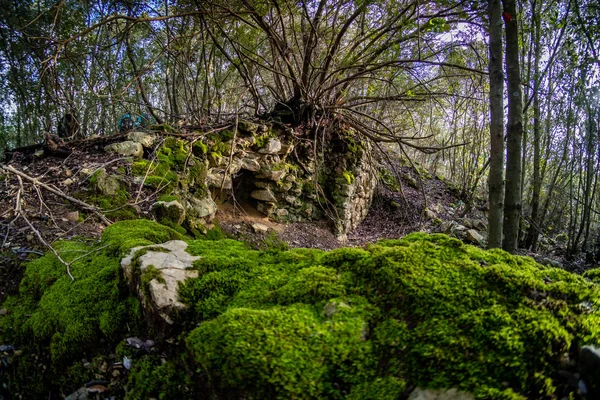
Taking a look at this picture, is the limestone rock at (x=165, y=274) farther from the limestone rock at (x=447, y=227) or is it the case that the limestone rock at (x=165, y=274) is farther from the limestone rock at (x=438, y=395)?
the limestone rock at (x=447, y=227)

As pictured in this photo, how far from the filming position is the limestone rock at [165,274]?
1372 millimetres

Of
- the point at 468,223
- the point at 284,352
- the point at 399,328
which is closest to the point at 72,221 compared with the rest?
the point at 284,352

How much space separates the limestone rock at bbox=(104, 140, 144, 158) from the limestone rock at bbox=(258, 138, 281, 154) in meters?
2.07

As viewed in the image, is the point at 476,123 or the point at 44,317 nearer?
the point at 44,317

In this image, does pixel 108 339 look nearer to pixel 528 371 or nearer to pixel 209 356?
pixel 209 356

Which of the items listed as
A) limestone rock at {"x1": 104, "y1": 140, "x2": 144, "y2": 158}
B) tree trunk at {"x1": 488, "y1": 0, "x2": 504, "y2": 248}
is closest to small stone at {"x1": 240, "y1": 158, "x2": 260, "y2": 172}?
limestone rock at {"x1": 104, "y1": 140, "x2": 144, "y2": 158}

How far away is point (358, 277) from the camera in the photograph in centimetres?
133

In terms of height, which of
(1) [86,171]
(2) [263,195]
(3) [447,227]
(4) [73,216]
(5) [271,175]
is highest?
Result: (5) [271,175]

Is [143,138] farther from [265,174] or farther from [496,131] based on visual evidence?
[496,131]

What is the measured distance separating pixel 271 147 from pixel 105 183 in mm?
2899

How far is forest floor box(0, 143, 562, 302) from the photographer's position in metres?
2.62

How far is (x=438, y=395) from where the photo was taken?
828 millimetres

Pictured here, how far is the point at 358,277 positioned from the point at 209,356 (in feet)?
2.17

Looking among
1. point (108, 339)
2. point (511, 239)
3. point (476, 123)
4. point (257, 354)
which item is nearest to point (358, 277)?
point (257, 354)
